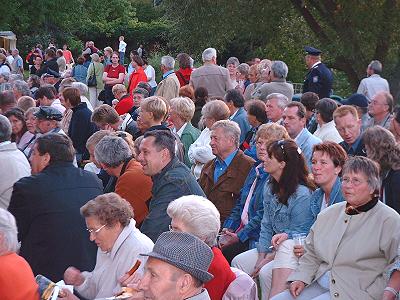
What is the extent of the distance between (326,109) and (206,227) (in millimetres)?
4411

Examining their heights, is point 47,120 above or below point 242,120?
above

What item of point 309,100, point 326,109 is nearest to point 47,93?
point 309,100

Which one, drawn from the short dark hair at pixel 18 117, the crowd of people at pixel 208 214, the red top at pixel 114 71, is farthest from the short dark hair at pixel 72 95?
the red top at pixel 114 71

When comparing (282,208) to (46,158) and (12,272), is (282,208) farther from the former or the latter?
(12,272)

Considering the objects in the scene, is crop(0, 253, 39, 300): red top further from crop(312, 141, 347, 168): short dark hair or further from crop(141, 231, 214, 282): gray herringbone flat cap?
crop(312, 141, 347, 168): short dark hair

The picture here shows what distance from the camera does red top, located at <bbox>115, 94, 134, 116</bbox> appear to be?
12.7 metres

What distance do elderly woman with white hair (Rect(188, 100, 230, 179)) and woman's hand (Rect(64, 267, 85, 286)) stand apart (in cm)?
340

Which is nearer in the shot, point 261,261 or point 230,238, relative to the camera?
point 261,261

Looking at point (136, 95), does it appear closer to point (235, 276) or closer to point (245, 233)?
point (245, 233)

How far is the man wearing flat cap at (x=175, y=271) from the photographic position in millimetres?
3838

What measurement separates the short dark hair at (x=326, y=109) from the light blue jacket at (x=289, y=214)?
256cm

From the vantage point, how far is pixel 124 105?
12.8 meters

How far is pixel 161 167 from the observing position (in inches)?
251

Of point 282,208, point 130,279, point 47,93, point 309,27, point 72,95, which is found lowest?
point 309,27
